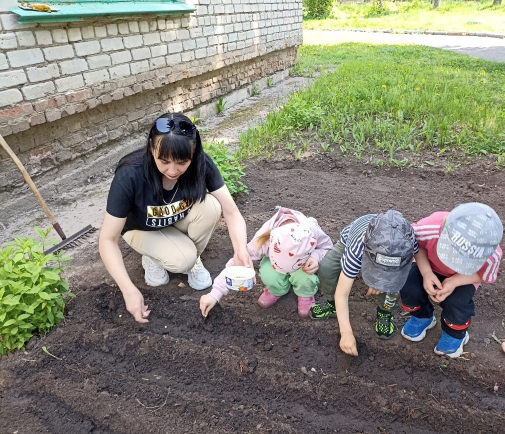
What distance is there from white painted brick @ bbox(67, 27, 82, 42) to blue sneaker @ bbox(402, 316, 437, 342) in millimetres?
3707

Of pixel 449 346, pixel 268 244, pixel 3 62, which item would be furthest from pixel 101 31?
pixel 449 346

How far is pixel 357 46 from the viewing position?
1351 cm

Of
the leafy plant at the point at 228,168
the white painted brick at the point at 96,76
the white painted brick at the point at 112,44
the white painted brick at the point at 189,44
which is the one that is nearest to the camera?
the leafy plant at the point at 228,168

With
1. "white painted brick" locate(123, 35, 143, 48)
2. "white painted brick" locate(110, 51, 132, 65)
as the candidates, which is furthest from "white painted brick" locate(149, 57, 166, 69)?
"white painted brick" locate(110, 51, 132, 65)

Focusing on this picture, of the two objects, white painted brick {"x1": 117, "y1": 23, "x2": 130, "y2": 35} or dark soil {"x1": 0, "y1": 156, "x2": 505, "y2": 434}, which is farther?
white painted brick {"x1": 117, "y1": 23, "x2": 130, "y2": 35}

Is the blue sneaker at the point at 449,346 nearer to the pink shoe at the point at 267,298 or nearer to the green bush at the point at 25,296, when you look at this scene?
the pink shoe at the point at 267,298

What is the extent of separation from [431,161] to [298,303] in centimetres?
267

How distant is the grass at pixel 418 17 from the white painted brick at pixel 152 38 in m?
16.3

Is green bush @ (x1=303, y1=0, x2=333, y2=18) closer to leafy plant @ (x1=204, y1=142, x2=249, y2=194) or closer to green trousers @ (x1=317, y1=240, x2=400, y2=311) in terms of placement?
leafy plant @ (x1=204, y1=142, x2=249, y2=194)

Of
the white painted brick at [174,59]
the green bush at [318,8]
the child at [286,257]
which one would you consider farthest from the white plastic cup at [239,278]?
the green bush at [318,8]

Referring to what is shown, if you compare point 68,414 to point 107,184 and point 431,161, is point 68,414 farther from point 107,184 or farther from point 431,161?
point 431,161

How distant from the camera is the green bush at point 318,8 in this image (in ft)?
80.7

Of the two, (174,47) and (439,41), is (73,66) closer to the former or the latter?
(174,47)

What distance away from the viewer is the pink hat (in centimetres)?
210
